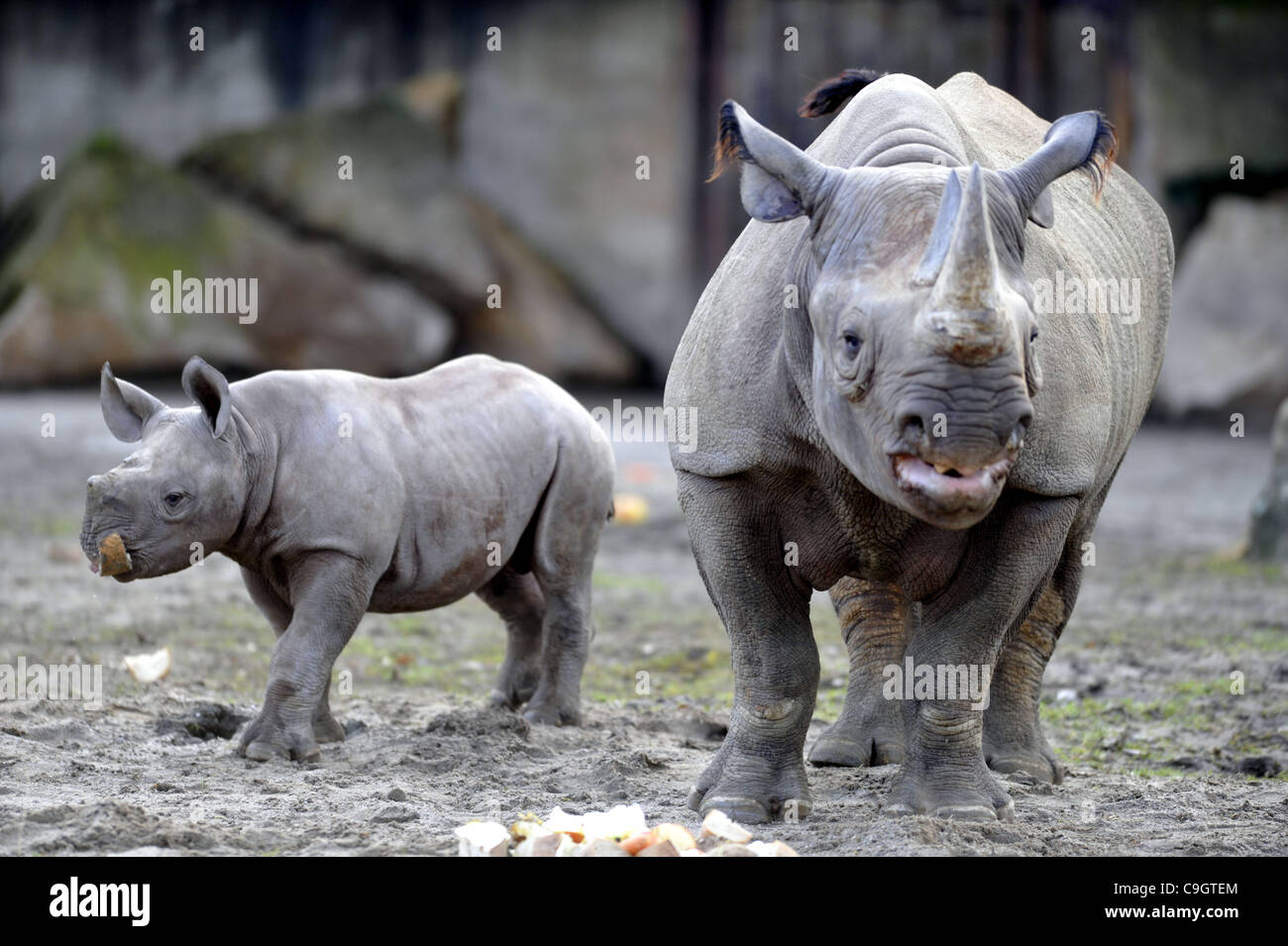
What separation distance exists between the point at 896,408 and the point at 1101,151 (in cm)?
126

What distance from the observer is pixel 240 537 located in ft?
20.7

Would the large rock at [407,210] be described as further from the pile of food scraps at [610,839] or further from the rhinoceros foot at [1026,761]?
the pile of food scraps at [610,839]

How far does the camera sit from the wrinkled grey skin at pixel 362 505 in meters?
6.13

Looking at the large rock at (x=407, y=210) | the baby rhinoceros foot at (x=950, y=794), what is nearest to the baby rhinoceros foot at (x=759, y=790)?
the baby rhinoceros foot at (x=950, y=794)

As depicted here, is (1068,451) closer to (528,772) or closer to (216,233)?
(528,772)

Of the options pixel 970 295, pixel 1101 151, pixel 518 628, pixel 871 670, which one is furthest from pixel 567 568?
pixel 970 295

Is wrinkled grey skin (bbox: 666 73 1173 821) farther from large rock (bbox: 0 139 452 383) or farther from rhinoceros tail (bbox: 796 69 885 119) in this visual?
large rock (bbox: 0 139 452 383)

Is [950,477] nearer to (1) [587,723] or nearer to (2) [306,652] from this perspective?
(2) [306,652]

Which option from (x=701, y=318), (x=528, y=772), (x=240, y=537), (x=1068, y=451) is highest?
(x=701, y=318)

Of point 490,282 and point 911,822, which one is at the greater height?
point 490,282

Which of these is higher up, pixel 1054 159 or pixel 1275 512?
pixel 1054 159

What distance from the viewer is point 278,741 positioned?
6.15m
